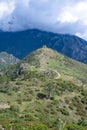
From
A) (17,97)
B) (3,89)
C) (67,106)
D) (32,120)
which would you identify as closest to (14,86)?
(3,89)

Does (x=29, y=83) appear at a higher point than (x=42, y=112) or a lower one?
higher

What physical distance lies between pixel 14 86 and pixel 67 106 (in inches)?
1080

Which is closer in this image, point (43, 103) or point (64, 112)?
point (64, 112)

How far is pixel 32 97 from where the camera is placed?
148875 millimetres

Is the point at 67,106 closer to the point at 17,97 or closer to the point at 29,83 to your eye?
the point at 17,97

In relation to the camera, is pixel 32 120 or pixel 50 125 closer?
pixel 50 125

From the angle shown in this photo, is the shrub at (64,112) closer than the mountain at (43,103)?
No

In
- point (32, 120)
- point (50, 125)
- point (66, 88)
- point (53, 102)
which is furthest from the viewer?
point (66, 88)

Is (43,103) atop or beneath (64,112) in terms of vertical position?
atop

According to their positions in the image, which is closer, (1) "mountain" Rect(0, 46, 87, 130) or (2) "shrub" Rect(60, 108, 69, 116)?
(1) "mountain" Rect(0, 46, 87, 130)

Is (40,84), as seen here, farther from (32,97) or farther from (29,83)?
(32,97)

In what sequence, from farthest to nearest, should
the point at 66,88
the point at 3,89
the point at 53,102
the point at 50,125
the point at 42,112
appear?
the point at 66,88, the point at 3,89, the point at 53,102, the point at 42,112, the point at 50,125

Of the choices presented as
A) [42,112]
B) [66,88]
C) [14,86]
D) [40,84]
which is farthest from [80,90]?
[42,112]

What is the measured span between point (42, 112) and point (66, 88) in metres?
38.5
